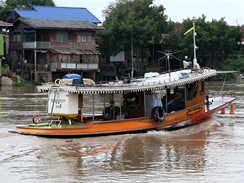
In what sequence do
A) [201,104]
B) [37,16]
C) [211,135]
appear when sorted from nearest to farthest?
[211,135] < [201,104] < [37,16]

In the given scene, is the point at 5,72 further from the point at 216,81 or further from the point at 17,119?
the point at 17,119

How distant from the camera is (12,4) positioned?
56.0m

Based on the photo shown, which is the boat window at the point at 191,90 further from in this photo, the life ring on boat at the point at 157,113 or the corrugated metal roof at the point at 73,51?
the corrugated metal roof at the point at 73,51

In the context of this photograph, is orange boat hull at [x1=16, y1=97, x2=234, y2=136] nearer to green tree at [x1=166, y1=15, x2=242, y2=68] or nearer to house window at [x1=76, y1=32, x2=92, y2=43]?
house window at [x1=76, y1=32, x2=92, y2=43]

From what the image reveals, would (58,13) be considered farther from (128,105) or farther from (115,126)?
→ (115,126)

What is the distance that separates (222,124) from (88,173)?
9315 mm

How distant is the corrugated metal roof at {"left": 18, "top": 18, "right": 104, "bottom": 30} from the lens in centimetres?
4534

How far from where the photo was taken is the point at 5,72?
147 feet

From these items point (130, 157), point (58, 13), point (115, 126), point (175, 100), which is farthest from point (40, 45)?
point (130, 157)

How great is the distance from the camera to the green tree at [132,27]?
50906 mm

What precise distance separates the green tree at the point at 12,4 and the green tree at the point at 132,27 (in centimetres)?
715

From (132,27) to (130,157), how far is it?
119 ft

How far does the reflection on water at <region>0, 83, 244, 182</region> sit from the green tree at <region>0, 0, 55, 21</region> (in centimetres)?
3613

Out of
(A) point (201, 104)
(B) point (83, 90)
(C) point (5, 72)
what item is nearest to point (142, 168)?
(B) point (83, 90)
